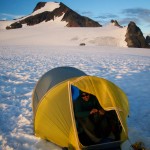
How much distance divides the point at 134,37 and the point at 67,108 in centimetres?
5506

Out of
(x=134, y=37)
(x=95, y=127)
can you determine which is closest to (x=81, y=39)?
(x=134, y=37)

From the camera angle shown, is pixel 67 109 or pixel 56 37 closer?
pixel 67 109

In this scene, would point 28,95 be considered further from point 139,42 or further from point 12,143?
point 139,42

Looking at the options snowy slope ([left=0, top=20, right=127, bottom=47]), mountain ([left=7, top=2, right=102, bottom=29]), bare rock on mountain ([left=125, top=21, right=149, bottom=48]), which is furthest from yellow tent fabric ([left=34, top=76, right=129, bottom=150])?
mountain ([left=7, top=2, right=102, bottom=29])

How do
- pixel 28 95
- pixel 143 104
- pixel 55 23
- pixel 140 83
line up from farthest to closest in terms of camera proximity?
1. pixel 55 23
2. pixel 140 83
3. pixel 28 95
4. pixel 143 104

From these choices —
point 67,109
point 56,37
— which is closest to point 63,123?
point 67,109

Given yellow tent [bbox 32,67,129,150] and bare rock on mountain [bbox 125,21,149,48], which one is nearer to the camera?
yellow tent [bbox 32,67,129,150]

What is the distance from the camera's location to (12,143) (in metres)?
6.65

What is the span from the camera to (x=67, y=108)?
630 cm

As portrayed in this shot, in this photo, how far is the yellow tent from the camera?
20.1 ft

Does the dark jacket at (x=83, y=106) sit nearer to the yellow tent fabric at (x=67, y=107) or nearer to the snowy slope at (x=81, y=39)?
the yellow tent fabric at (x=67, y=107)

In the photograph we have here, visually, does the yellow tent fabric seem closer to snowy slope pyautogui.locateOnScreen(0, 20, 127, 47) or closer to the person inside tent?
the person inside tent

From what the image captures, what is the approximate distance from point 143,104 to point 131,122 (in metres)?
2.11

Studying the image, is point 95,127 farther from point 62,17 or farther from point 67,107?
point 62,17
